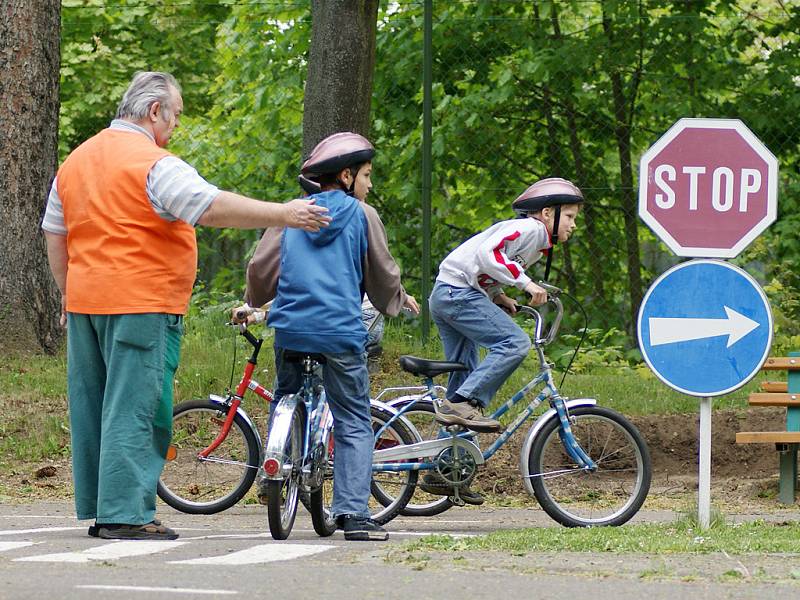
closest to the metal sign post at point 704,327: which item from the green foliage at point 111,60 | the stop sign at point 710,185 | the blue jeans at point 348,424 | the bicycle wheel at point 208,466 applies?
the stop sign at point 710,185

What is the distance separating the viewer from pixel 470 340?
8000 millimetres

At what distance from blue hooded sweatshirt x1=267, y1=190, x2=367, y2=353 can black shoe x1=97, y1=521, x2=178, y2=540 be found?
98 cm

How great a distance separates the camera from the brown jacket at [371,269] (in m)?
6.82

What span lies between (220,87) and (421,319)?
21.9 feet

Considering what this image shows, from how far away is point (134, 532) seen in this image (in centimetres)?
650

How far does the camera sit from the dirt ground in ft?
29.8

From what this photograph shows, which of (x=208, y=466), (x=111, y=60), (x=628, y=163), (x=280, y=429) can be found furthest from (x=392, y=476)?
(x=111, y=60)

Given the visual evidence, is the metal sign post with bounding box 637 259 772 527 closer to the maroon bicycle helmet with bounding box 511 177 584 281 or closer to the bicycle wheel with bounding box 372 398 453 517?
the maroon bicycle helmet with bounding box 511 177 584 281

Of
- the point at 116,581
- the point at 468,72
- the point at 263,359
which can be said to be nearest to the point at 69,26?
the point at 468,72

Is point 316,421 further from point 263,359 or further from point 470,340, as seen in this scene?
point 263,359

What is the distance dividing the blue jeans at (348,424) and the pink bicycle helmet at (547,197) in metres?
1.54

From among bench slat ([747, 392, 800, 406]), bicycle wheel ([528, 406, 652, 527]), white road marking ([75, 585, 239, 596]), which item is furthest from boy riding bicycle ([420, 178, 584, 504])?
white road marking ([75, 585, 239, 596])

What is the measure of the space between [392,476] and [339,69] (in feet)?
13.4

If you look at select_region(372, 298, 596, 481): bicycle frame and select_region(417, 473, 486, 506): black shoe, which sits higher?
select_region(372, 298, 596, 481): bicycle frame
